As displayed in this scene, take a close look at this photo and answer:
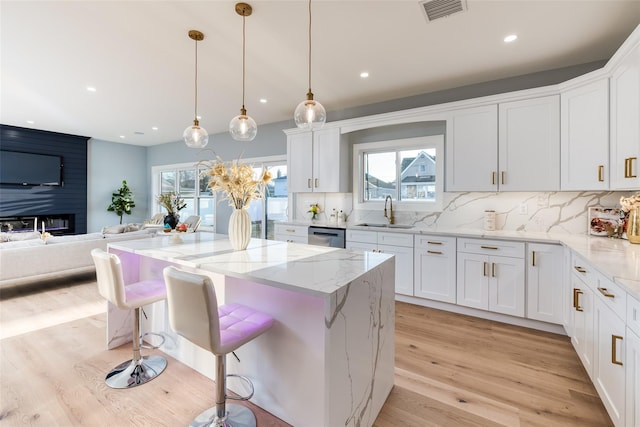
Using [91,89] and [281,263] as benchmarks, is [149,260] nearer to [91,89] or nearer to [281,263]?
[281,263]

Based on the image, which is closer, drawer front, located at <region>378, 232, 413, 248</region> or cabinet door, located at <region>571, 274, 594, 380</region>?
cabinet door, located at <region>571, 274, 594, 380</region>

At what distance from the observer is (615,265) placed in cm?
170

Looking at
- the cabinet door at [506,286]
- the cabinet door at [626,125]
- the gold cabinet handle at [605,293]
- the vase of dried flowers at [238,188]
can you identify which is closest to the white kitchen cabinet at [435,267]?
the cabinet door at [506,286]

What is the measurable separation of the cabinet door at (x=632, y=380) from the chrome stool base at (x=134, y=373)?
2773 millimetres

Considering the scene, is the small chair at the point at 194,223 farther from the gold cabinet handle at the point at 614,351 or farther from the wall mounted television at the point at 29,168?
the gold cabinet handle at the point at 614,351

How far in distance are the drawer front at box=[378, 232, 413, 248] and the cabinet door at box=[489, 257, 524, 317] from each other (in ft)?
2.88

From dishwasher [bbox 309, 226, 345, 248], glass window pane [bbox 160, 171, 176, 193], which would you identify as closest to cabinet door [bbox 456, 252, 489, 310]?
dishwasher [bbox 309, 226, 345, 248]

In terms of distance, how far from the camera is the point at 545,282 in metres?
2.82

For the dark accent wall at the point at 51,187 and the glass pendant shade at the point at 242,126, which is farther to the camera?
the dark accent wall at the point at 51,187

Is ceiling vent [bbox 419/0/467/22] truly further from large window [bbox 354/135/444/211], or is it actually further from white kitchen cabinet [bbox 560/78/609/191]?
large window [bbox 354/135/444/211]

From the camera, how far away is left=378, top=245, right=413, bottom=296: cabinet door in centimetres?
357

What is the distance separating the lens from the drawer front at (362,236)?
12.4 ft

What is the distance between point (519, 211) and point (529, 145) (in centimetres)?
79

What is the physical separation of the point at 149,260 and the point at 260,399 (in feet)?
5.20
